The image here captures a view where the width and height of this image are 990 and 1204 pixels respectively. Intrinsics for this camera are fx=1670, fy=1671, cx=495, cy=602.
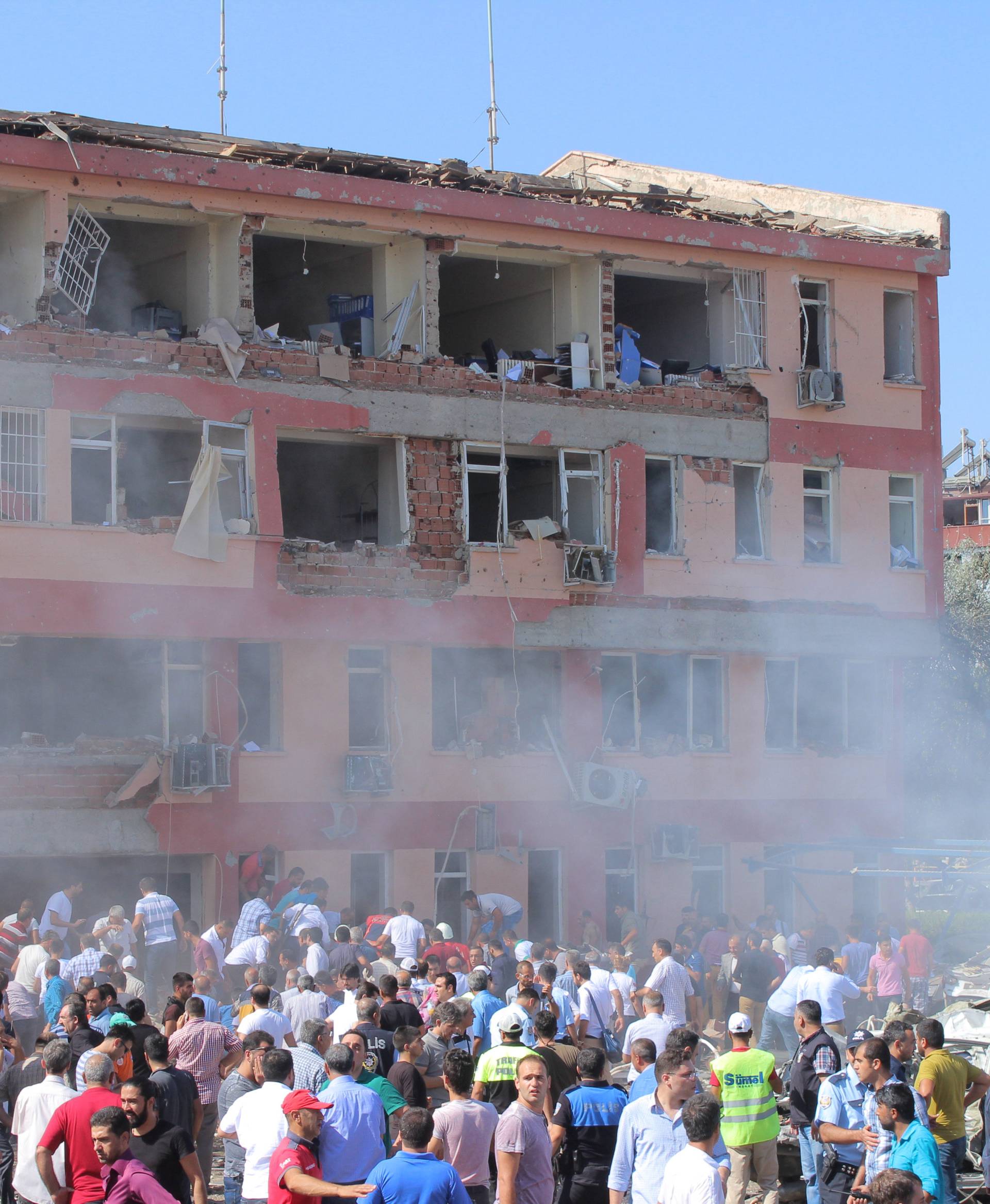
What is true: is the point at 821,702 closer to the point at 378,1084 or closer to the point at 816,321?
the point at 816,321

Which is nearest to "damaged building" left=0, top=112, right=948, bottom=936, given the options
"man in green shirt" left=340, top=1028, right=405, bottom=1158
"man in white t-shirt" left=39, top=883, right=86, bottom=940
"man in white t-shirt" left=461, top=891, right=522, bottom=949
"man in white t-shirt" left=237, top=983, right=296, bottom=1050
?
"man in white t-shirt" left=461, top=891, right=522, bottom=949

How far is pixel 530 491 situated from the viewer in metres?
27.5

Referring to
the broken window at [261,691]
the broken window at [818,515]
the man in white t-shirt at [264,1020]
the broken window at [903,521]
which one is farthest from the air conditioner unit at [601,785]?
the man in white t-shirt at [264,1020]

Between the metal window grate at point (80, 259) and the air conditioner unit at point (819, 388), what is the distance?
11.3m

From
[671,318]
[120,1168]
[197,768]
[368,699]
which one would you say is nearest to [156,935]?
[197,768]

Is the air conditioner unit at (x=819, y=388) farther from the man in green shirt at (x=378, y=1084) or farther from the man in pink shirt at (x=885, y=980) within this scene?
the man in green shirt at (x=378, y=1084)

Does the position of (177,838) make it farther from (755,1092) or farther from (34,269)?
(755,1092)

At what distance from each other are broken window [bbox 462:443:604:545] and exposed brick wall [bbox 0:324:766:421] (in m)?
0.91

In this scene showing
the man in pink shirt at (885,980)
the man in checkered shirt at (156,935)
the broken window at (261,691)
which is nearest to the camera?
the man in pink shirt at (885,980)

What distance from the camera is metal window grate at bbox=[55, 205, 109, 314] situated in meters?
22.5

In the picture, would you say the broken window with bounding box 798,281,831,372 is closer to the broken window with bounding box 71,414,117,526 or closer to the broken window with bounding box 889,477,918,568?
the broken window with bounding box 889,477,918,568

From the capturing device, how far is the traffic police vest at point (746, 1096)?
10.5 m

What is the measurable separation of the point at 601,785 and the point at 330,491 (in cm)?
657

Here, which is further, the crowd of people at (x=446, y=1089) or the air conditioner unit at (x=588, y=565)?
the air conditioner unit at (x=588, y=565)
